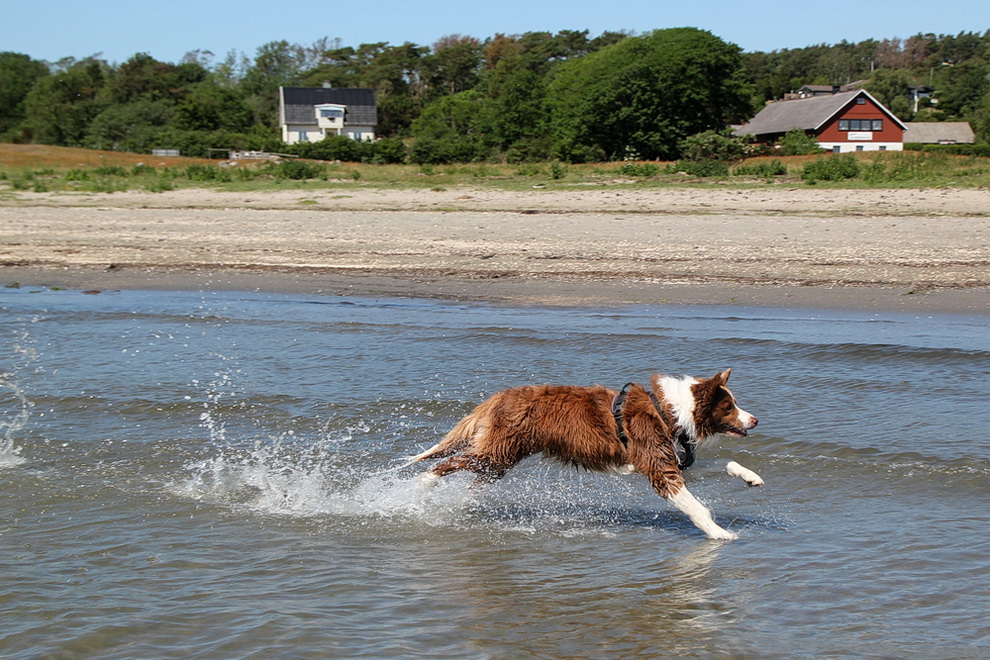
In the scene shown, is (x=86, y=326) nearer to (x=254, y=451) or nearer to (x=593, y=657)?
(x=254, y=451)

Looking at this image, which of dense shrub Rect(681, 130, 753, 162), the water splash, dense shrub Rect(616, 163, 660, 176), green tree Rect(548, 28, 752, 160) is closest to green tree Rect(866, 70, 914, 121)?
green tree Rect(548, 28, 752, 160)

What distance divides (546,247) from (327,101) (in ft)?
271

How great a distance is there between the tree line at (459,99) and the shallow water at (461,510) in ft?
131

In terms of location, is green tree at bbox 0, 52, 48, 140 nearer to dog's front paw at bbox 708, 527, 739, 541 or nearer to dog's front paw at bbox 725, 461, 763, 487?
dog's front paw at bbox 725, 461, 763, 487

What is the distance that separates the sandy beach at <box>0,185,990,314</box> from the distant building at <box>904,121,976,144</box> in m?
71.6

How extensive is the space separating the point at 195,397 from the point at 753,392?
206 inches

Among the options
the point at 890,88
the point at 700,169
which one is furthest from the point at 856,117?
the point at 700,169

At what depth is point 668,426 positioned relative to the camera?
5781 millimetres

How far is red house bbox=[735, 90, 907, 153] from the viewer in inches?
2874

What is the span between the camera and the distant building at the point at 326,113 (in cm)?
9406

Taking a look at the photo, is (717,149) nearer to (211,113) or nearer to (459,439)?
(459,439)

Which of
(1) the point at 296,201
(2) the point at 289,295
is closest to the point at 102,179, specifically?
(1) the point at 296,201

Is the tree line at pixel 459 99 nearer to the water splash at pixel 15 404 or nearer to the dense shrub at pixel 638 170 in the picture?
the dense shrub at pixel 638 170

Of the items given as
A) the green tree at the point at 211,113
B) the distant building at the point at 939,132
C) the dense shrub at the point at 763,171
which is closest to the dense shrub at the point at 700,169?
the dense shrub at the point at 763,171
